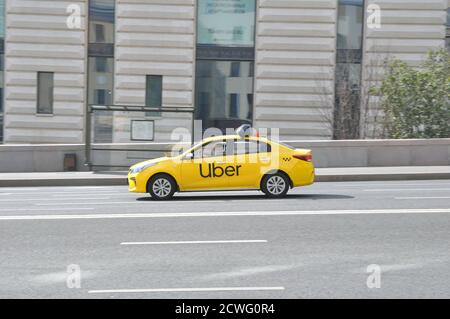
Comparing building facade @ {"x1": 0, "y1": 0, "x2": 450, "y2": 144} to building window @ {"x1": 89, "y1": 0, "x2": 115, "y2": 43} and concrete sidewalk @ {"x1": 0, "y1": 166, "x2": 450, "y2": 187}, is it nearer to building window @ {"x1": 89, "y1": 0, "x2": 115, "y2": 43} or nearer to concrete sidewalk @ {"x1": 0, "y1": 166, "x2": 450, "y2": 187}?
building window @ {"x1": 89, "y1": 0, "x2": 115, "y2": 43}

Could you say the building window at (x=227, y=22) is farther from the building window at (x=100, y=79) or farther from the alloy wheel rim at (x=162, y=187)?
the alloy wheel rim at (x=162, y=187)

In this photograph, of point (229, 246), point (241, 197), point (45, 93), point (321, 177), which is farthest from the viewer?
point (45, 93)

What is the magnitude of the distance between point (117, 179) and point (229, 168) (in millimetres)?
6685

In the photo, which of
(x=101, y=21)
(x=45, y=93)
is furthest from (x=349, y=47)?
(x=45, y=93)

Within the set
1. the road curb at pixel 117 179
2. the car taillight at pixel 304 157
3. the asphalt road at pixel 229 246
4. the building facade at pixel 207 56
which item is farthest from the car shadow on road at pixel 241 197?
the building facade at pixel 207 56

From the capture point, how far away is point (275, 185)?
17.7 meters

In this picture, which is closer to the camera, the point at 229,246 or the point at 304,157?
the point at 229,246

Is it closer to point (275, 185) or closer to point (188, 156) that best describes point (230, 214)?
point (275, 185)

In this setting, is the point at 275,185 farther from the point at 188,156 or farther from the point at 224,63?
the point at 224,63

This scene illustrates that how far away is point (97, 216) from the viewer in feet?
48.3

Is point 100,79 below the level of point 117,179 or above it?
above

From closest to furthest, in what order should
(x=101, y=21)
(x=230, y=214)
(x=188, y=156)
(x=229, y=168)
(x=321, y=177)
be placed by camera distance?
(x=230, y=214)
(x=229, y=168)
(x=188, y=156)
(x=321, y=177)
(x=101, y=21)

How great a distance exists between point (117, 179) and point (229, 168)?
6685 mm

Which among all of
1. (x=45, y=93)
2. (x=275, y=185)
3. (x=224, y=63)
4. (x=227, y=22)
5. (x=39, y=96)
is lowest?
(x=275, y=185)
